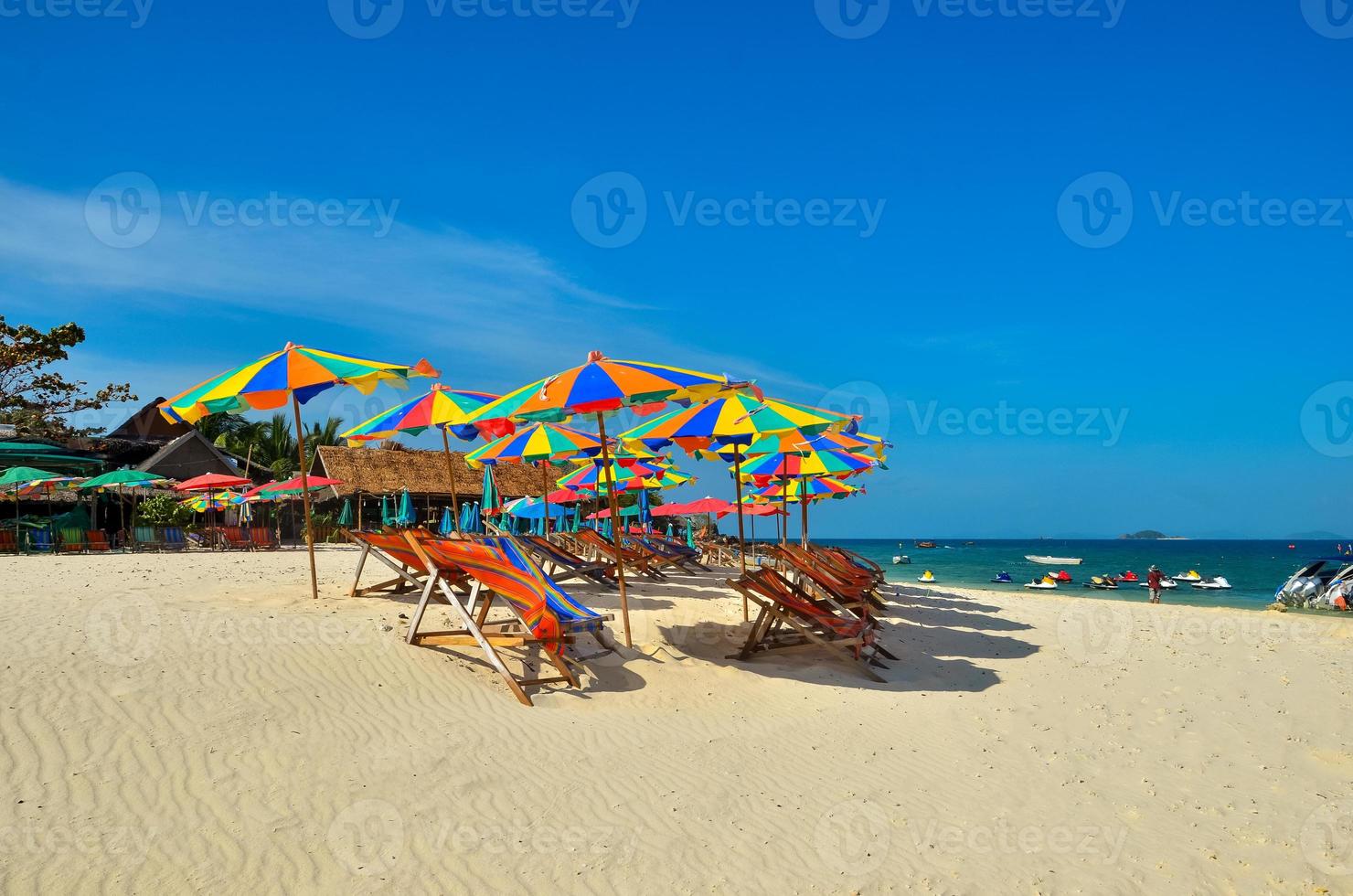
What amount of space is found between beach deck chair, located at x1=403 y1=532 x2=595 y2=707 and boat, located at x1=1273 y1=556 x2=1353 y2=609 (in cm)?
2323

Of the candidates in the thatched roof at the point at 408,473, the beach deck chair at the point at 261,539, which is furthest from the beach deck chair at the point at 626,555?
the thatched roof at the point at 408,473

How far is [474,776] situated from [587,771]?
0.66 meters

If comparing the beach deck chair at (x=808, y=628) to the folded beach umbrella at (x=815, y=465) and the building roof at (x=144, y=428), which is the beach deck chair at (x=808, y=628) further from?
the building roof at (x=144, y=428)

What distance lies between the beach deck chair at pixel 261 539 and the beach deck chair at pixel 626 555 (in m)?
11.1

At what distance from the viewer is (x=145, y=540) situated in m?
20.7

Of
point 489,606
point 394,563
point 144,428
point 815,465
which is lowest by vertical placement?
point 489,606

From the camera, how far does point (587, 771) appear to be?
464 centimetres

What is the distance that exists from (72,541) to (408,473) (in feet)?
47.9

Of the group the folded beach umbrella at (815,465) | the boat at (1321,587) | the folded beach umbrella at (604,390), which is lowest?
the boat at (1321,587)

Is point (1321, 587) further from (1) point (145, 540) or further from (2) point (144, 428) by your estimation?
(2) point (144, 428)

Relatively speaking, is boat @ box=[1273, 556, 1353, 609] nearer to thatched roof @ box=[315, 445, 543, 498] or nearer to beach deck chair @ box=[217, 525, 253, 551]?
thatched roof @ box=[315, 445, 543, 498]

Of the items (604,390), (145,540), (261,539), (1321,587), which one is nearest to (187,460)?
(261,539)

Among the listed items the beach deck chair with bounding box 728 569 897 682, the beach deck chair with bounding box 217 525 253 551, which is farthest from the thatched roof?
the beach deck chair with bounding box 728 569 897 682

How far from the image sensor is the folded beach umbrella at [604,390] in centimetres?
676
